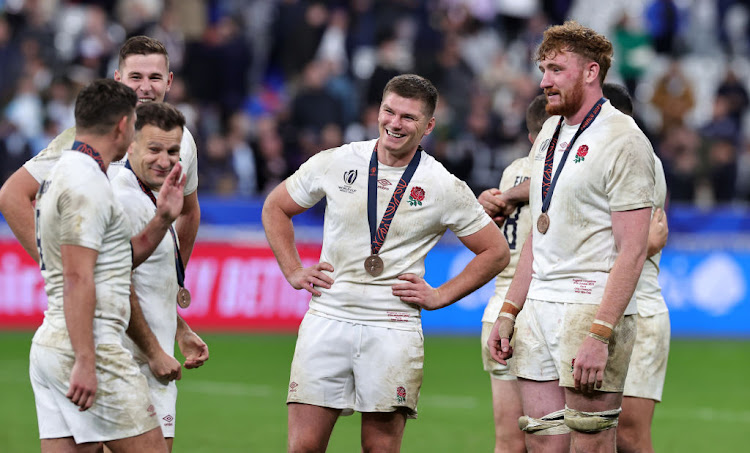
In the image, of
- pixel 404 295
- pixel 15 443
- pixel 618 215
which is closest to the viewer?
pixel 618 215

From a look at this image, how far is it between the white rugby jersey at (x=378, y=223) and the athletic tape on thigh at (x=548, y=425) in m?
0.87

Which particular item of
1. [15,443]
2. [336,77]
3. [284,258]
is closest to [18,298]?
[15,443]

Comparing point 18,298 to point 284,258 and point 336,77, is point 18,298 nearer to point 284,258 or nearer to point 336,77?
point 336,77

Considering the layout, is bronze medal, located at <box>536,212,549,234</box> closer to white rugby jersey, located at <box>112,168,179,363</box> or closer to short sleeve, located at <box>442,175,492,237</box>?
short sleeve, located at <box>442,175,492,237</box>

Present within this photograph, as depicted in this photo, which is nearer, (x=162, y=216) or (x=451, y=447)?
(x=162, y=216)

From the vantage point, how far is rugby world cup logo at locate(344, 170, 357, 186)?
6.38 meters

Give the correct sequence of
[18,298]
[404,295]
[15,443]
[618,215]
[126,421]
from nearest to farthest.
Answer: [126,421] < [618,215] < [404,295] < [15,443] < [18,298]

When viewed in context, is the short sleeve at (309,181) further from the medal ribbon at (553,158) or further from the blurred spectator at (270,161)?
the blurred spectator at (270,161)

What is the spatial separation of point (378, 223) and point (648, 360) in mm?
2090

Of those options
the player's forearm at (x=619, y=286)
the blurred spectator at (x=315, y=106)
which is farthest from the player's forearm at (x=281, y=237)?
the blurred spectator at (x=315, y=106)

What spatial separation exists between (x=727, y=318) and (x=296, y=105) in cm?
727

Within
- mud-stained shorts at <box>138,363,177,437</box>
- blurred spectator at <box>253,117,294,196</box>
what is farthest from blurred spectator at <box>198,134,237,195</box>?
mud-stained shorts at <box>138,363,177,437</box>

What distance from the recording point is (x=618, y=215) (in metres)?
5.65

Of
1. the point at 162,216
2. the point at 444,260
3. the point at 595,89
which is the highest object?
the point at 595,89
